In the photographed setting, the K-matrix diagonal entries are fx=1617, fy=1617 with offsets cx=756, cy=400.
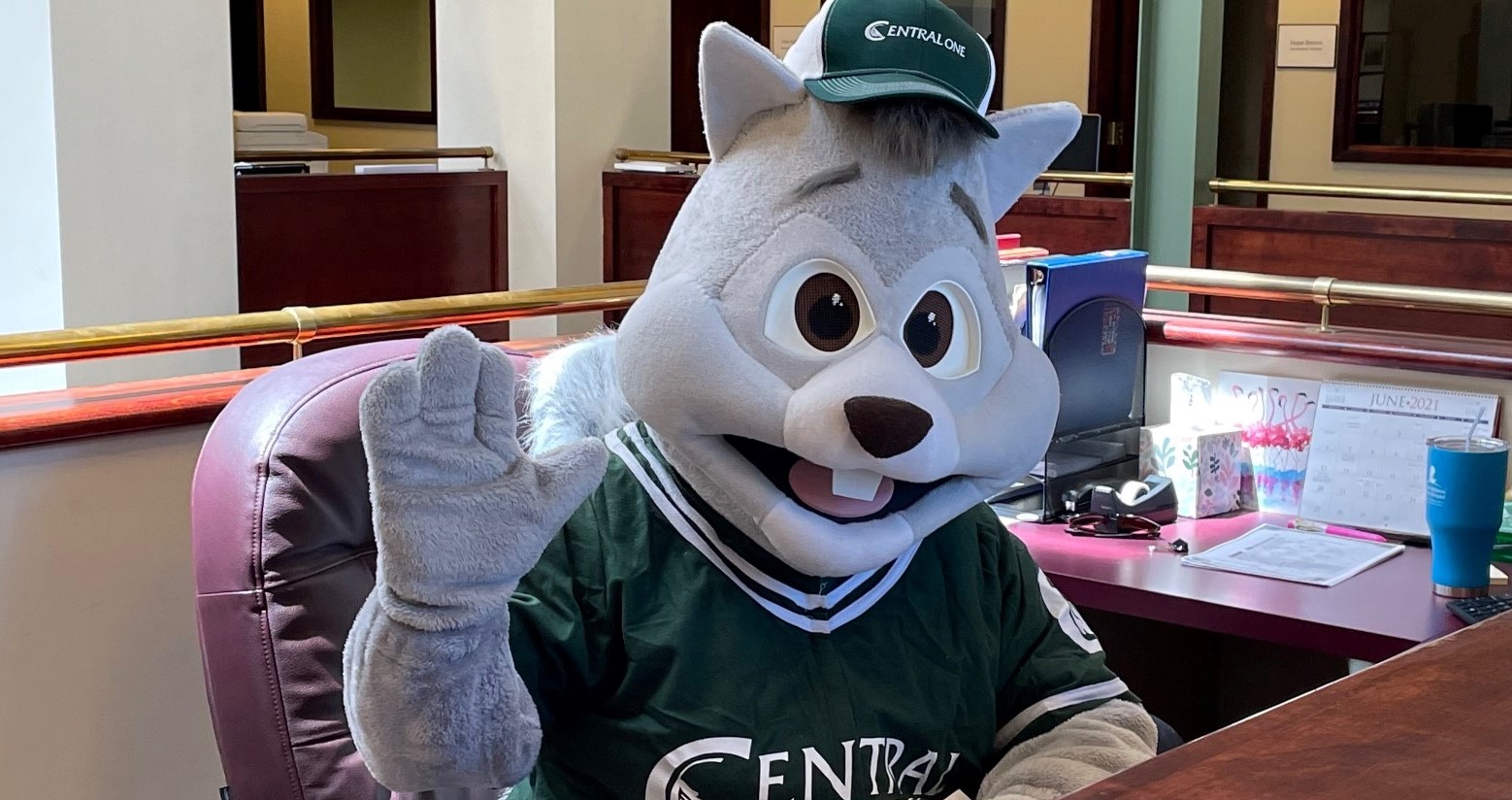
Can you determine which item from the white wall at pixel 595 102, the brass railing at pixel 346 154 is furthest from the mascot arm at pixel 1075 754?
the white wall at pixel 595 102

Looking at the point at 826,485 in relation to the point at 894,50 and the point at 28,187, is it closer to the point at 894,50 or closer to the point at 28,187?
the point at 894,50

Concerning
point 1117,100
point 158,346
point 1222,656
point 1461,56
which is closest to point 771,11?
point 1117,100

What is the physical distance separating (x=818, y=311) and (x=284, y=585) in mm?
677

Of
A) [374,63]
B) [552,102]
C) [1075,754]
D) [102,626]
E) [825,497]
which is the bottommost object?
[102,626]

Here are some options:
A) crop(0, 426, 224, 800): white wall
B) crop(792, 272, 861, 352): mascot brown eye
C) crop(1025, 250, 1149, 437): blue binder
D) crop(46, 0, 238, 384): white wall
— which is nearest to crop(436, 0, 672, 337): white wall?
crop(46, 0, 238, 384): white wall

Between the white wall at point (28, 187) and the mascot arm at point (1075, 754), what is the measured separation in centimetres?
284

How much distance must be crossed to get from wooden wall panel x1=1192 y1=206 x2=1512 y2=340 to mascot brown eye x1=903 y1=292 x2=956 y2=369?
10.8 ft

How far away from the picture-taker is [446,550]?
38.1 inches

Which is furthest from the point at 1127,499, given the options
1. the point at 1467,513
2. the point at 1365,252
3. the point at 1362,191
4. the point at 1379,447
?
the point at 1365,252

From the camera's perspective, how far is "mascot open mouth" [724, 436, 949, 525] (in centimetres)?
118

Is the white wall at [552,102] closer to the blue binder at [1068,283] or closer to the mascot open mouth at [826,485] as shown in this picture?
the blue binder at [1068,283]

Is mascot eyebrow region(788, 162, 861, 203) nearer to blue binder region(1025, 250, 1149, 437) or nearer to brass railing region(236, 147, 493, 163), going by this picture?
blue binder region(1025, 250, 1149, 437)

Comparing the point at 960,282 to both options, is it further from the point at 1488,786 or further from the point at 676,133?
the point at 676,133

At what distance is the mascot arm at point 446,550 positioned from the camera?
952mm
